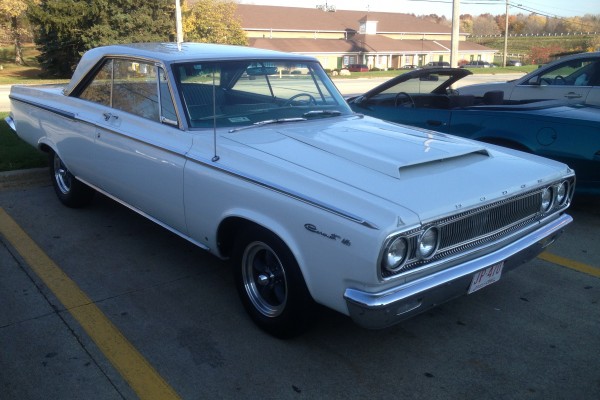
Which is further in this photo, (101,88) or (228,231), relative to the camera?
(101,88)

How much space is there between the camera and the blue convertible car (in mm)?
5258

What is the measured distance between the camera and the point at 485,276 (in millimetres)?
3139

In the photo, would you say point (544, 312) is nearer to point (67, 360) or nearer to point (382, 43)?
point (67, 360)

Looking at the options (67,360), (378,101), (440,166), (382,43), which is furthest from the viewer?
(382,43)

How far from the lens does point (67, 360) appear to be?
10.3 feet

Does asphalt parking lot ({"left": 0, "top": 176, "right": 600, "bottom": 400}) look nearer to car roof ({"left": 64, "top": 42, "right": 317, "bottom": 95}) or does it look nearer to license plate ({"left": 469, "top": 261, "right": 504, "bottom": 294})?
license plate ({"left": 469, "top": 261, "right": 504, "bottom": 294})

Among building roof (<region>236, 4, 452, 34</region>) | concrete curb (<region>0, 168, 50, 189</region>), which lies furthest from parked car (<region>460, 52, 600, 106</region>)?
building roof (<region>236, 4, 452, 34</region>)

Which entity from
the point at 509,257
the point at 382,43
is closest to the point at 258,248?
the point at 509,257

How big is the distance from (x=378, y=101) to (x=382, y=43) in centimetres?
6392

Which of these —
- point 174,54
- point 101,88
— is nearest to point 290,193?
point 174,54

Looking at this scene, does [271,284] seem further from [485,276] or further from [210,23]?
[210,23]

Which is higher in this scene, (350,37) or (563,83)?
(350,37)

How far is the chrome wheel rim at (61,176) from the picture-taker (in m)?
5.67

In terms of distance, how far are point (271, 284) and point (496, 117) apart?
3555mm
